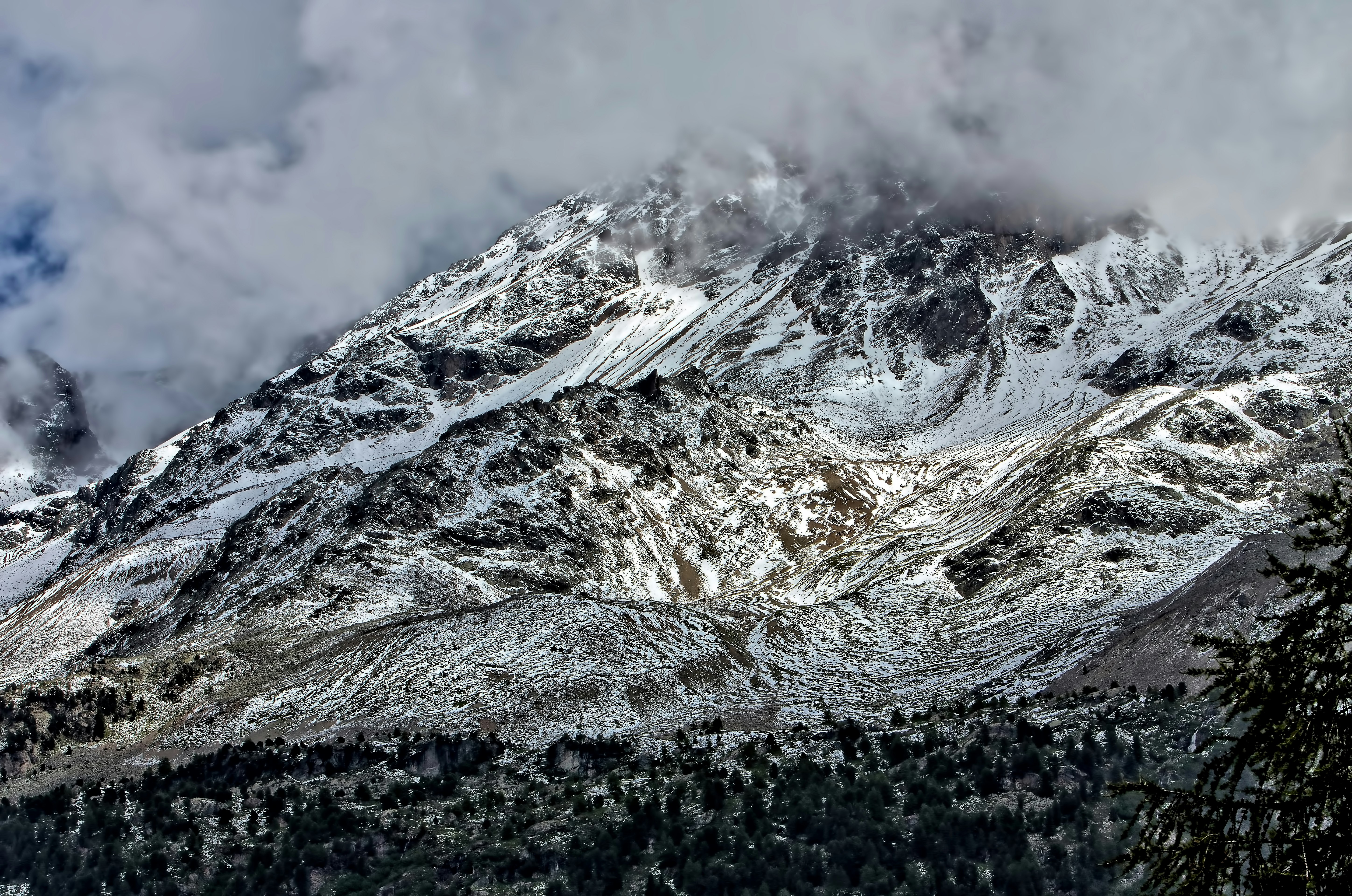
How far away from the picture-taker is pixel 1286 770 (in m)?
11.2

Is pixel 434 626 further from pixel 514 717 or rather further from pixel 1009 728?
pixel 1009 728

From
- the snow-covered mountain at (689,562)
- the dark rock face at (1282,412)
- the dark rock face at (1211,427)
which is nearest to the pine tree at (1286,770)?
the snow-covered mountain at (689,562)

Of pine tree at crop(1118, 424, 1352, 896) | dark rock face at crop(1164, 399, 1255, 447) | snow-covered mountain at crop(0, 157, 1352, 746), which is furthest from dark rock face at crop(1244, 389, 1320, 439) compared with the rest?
pine tree at crop(1118, 424, 1352, 896)

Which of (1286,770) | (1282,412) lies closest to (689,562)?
(1282,412)

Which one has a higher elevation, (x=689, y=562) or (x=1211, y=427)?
(x=689, y=562)

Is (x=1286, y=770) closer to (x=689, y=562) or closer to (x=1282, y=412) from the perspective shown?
(x=689, y=562)

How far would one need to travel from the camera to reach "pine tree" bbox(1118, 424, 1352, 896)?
435 inches

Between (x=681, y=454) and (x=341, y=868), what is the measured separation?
116 metres

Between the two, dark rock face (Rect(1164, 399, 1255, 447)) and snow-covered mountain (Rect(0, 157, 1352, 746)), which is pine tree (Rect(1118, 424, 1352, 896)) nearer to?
snow-covered mountain (Rect(0, 157, 1352, 746))

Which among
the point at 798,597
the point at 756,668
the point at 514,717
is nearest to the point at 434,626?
the point at 514,717

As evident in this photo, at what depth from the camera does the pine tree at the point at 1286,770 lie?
1105 cm

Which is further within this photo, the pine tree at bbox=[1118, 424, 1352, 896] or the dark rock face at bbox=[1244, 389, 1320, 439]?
the dark rock face at bbox=[1244, 389, 1320, 439]

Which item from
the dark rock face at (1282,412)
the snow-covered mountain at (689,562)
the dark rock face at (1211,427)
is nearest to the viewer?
the snow-covered mountain at (689,562)

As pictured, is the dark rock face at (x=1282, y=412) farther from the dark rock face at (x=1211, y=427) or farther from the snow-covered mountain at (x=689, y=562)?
the dark rock face at (x=1211, y=427)
